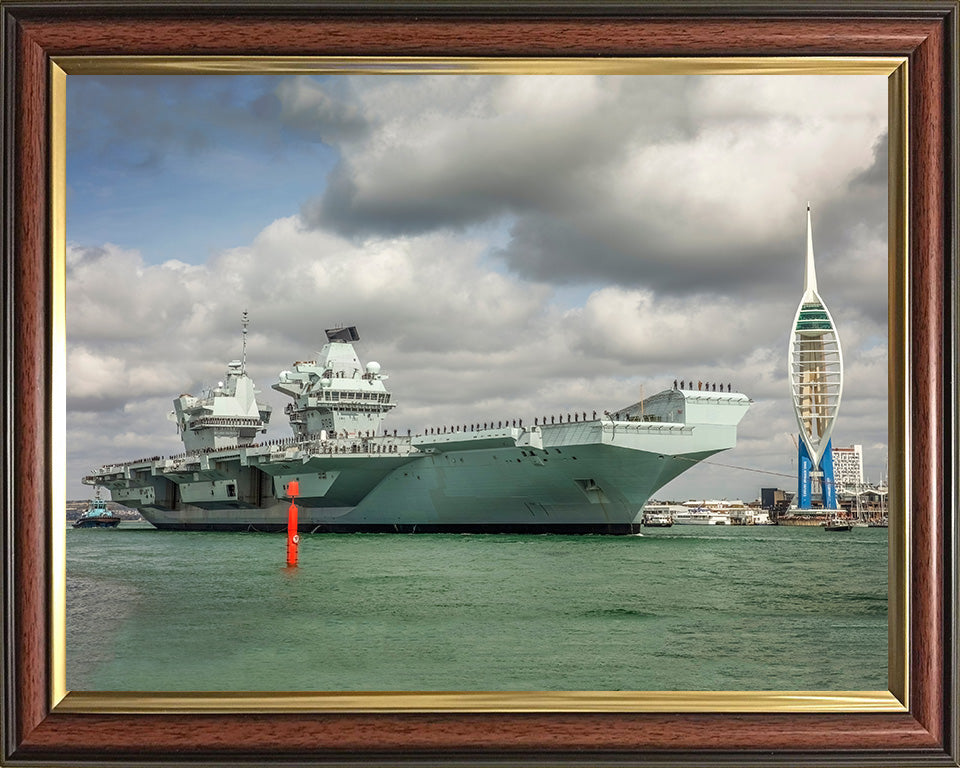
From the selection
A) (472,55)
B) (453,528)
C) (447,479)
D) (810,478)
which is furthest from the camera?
(453,528)

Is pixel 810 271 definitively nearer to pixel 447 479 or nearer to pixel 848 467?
pixel 848 467

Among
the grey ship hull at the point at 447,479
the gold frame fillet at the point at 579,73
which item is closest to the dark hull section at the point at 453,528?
the grey ship hull at the point at 447,479

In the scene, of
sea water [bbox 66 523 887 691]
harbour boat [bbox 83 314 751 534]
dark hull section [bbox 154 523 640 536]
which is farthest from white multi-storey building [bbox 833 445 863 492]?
dark hull section [bbox 154 523 640 536]

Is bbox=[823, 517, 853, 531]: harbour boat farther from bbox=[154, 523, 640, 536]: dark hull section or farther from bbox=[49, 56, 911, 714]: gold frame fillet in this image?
bbox=[154, 523, 640, 536]: dark hull section

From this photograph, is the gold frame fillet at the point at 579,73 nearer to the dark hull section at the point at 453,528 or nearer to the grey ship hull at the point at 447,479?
the grey ship hull at the point at 447,479

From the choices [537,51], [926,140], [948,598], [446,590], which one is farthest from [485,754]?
[446,590]

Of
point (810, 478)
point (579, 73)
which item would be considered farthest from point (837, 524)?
point (579, 73)
